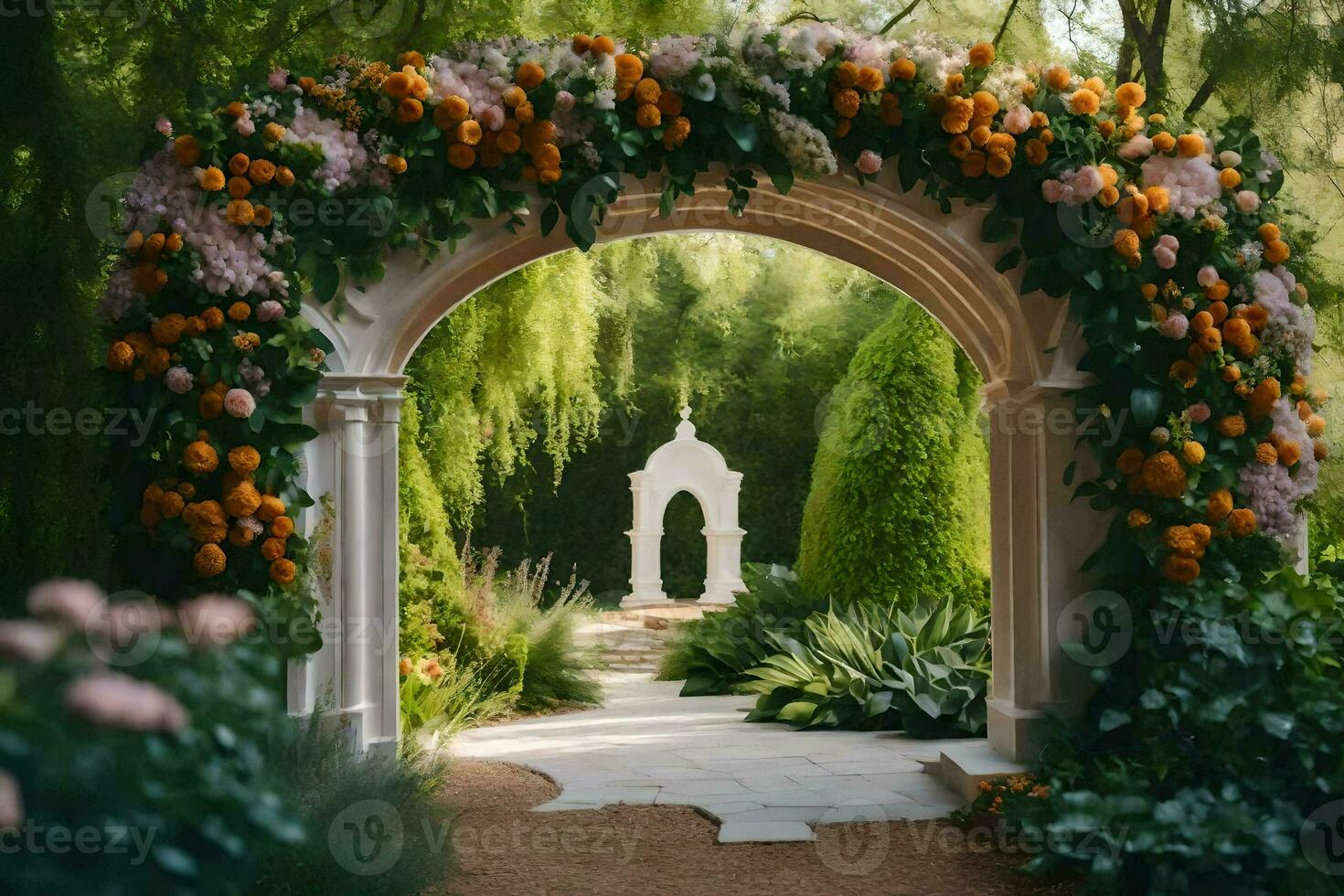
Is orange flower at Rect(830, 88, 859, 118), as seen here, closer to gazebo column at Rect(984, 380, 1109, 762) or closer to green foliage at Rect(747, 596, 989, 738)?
gazebo column at Rect(984, 380, 1109, 762)

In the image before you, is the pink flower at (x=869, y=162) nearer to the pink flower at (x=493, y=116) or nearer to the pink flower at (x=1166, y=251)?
the pink flower at (x=1166, y=251)

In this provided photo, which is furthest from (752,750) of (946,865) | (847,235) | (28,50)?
(28,50)

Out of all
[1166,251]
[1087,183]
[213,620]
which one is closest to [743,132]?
[1087,183]

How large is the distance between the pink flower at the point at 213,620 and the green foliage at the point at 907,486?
6.11 metres

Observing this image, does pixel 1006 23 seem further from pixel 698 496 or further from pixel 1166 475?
pixel 698 496

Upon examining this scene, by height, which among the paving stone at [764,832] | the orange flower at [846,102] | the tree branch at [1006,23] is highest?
the tree branch at [1006,23]

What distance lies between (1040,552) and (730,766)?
2.10 m

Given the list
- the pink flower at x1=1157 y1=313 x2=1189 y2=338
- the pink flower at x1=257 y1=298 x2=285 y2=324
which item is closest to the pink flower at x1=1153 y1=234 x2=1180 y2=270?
the pink flower at x1=1157 y1=313 x2=1189 y2=338

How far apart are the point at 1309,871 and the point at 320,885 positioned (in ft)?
9.45

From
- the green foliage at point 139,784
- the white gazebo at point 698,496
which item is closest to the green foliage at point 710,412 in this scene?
the white gazebo at point 698,496

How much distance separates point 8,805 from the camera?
1709mm

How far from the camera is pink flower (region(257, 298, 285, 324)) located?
4.38 metres

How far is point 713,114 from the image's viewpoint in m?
4.67

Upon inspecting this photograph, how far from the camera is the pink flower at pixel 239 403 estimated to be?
428 centimetres
